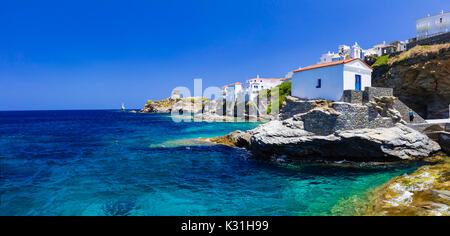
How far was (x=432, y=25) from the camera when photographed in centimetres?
3675

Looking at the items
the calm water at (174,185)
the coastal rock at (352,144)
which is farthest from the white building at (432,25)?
the calm water at (174,185)

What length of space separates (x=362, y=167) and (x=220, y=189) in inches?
385

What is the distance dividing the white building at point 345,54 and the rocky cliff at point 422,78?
25493mm

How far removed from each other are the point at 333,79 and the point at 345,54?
5331 cm

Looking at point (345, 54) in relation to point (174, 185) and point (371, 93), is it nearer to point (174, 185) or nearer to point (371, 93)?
point (371, 93)

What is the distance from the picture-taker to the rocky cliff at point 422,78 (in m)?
26.1

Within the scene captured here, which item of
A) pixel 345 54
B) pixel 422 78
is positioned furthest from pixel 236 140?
pixel 345 54

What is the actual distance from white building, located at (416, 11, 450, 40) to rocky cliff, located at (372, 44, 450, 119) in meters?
10.8

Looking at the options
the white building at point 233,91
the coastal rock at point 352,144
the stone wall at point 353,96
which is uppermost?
the white building at point 233,91

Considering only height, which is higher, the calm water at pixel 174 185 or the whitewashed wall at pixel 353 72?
the whitewashed wall at pixel 353 72

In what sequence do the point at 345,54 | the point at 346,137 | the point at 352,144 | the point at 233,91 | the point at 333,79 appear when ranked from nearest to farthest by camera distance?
1. the point at 346,137
2. the point at 352,144
3. the point at 333,79
4. the point at 345,54
5. the point at 233,91

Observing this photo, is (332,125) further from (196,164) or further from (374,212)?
(196,164)

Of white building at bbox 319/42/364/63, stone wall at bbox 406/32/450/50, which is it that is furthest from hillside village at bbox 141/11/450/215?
white building at bbox 319/42/364/63

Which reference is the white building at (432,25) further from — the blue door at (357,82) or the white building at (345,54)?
the blue door at (357,82)
